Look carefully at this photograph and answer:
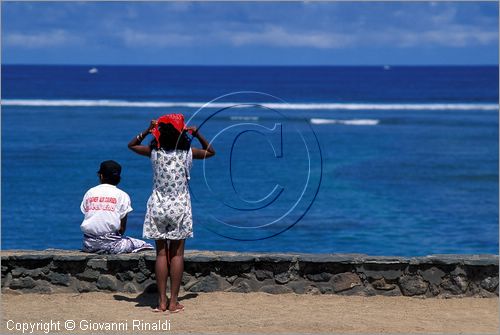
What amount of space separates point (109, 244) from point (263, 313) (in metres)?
1.52

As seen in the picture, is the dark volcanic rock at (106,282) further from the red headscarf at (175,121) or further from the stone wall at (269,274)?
the red headscarf at (175,121)

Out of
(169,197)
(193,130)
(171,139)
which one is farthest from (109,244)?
(193,130)

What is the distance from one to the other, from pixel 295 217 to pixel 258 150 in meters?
11.3

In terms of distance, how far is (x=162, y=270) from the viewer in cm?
722

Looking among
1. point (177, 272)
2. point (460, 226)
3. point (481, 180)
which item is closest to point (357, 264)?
point (177, 272)

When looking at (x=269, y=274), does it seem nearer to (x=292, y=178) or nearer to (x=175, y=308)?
(x=175, y=308)

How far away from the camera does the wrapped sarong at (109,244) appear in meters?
7.86

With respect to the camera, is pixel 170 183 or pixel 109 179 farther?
pixel 109 179

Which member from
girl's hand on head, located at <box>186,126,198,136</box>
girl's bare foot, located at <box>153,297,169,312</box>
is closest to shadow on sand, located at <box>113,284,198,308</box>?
girl's bare foot, located at <box>153,297,169,312</box>

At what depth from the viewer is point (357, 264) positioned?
7863 mm

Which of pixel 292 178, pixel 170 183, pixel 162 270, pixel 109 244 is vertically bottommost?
pixel 162 270

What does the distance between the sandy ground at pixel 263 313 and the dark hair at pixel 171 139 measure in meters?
1.34

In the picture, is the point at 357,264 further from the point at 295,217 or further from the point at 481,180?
the point at 481,180

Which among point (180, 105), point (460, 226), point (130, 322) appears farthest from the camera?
point (180, 105)
